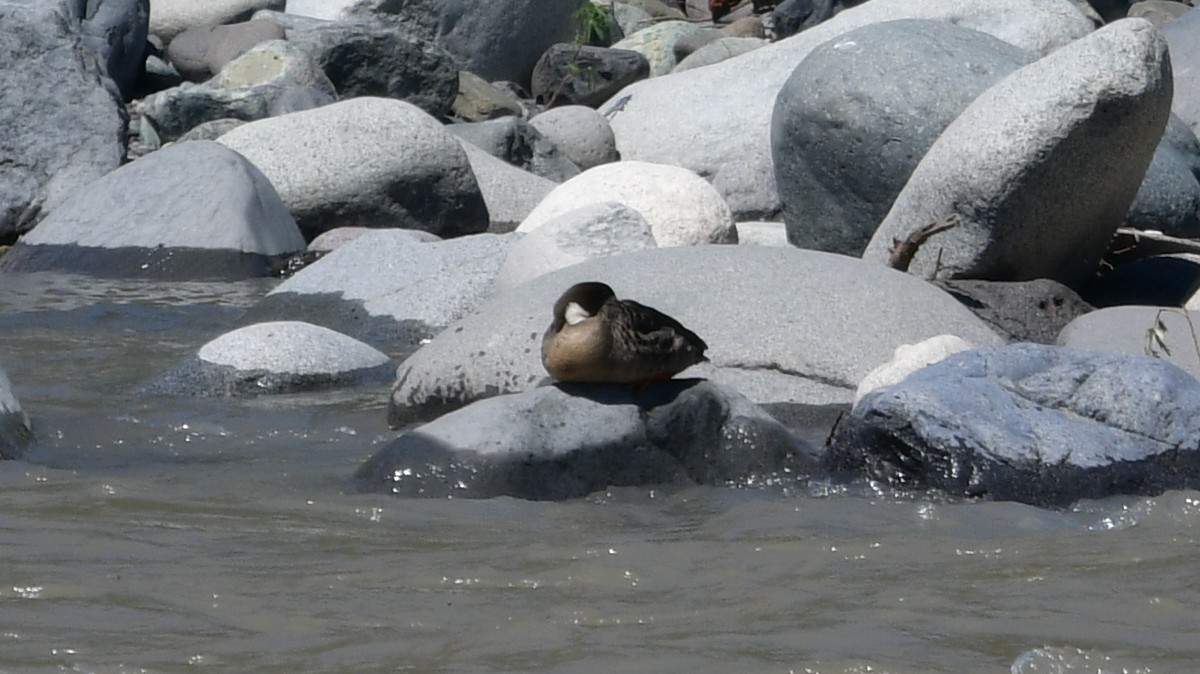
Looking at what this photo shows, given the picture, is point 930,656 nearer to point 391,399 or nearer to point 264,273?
point 391,399

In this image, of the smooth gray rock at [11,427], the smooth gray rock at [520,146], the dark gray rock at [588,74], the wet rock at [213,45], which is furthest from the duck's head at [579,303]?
the dark gray rock at [588,74]

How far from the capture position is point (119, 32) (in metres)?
16.6

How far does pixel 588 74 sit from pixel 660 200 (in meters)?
9.20

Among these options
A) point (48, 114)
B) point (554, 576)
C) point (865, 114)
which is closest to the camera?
point (554, 576)

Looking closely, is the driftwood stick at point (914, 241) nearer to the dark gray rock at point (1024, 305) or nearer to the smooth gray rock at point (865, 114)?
the dark gray rock at point (1024, 305)

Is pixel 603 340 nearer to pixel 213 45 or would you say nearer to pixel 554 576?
pixel 554 576

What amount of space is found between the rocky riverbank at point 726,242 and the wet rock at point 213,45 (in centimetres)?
117

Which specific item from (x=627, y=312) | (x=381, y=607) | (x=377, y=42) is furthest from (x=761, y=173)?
(x=381, y=607)

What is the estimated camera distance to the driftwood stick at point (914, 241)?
7.72m

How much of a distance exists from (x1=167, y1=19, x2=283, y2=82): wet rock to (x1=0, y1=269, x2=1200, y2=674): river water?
12.3m

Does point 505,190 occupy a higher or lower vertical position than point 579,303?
lower

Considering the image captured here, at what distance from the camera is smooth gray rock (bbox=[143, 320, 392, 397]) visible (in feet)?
23.1

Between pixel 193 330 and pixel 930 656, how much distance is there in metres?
6.26

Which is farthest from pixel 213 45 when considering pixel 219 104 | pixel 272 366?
pixel 272 366
